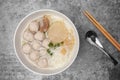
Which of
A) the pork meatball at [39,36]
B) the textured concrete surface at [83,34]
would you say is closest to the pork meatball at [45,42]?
the pork meatball at [39,36]

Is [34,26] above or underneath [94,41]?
above

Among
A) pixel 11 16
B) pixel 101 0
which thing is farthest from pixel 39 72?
pixel 101 0

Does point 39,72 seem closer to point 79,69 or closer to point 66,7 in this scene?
point 79,69

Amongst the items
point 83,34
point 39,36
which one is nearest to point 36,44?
point 39,36

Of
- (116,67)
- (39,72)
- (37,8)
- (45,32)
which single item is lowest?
(116,67)

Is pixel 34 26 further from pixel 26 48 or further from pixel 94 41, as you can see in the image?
pixel 94 41

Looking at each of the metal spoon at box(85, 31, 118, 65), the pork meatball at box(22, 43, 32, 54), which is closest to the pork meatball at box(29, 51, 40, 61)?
the pork meatball at box(22, 43, 32, 54)

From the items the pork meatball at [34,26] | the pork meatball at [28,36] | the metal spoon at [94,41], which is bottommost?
the metal spoon at [94,41]

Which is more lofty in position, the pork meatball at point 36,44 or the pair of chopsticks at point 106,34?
the pork meatball at point 36,44

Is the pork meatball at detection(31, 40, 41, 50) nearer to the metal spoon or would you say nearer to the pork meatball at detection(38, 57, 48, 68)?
the pork meatball at detection(38, 57, 48, 68)

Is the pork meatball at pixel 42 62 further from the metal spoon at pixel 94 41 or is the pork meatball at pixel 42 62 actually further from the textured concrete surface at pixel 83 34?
the metal spoon at pixel 94 41

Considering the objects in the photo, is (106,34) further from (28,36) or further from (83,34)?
(28,36)
